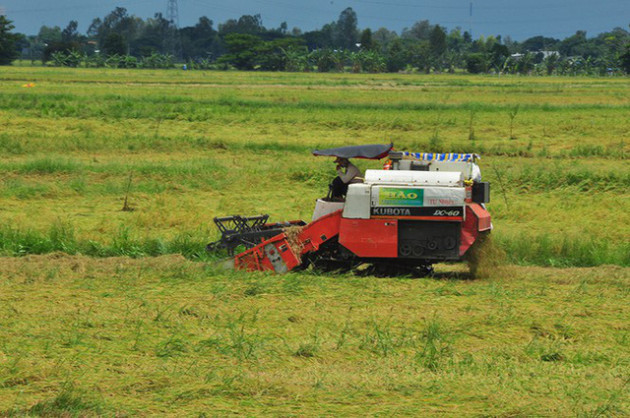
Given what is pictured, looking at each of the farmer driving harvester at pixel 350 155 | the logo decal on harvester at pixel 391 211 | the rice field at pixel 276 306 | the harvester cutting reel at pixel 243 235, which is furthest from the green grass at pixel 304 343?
the farmer driving harvester at pixel 350 155

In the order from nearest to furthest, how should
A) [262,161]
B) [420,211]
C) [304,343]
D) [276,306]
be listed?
[304,343] → [276,306] → [420,211] → [262,161]

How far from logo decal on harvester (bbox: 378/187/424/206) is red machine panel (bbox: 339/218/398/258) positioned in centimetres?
26

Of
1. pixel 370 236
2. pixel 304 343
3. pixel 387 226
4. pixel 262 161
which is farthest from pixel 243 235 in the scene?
pixel 262 161

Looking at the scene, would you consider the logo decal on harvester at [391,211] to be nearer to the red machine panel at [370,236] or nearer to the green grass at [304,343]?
the red machine panel at [370,236]

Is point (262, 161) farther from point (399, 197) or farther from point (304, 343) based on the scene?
point (304, 343)

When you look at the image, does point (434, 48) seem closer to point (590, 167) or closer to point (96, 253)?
point (590, 167)

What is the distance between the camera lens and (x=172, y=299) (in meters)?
9.97

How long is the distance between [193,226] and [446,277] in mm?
5405

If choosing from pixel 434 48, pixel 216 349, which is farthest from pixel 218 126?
pixel 434 48

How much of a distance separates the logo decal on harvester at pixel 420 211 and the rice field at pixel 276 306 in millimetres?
933

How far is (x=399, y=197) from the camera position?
11.5 meters

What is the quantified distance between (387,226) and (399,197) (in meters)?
0.43

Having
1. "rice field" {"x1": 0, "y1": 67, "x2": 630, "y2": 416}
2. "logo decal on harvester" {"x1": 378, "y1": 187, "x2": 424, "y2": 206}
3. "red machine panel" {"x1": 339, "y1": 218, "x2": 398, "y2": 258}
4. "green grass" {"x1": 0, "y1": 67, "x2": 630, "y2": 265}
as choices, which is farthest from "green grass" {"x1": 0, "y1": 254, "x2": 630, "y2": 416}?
"green grass" {"x1": 0, "y1": 67, "x2": 630, "y2": 265}

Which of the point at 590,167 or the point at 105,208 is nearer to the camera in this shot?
the point at 105,208
